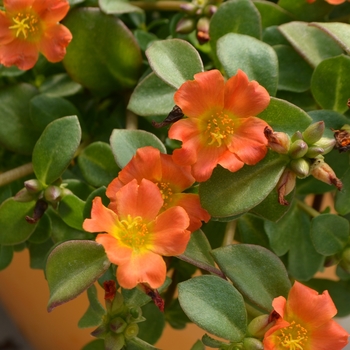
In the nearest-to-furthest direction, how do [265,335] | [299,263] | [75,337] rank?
1. [265,335]
2. [299,263]
3. [75,337]

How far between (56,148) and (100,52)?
19cm

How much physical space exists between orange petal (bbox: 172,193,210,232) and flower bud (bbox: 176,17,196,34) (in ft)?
0.90

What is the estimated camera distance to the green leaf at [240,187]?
0.50 metres

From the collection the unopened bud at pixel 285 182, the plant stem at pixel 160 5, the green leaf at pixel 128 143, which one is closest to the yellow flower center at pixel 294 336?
the unopened bud at pixel 285 182

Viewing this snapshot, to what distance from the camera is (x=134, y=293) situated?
0.56 m

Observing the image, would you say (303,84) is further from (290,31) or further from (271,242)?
(271,242)

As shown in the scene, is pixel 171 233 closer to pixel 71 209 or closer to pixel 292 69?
pixel 71 209

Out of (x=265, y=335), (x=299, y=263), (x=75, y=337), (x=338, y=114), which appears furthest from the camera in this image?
(x=75, y=337)

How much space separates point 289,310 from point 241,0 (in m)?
0.38

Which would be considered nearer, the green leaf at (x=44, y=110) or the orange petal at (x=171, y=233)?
the orange petal at (x=171, y=233)

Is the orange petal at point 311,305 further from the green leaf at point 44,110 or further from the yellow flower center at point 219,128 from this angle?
the green leaf at point 44,110

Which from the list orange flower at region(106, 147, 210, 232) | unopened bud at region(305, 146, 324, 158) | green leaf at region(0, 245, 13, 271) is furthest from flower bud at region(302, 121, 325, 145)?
green leaf at region(0, 245, 13, 271)

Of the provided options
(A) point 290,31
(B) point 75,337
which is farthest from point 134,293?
(B) point 75,337

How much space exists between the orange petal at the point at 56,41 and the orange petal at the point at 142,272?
0.99 ft
